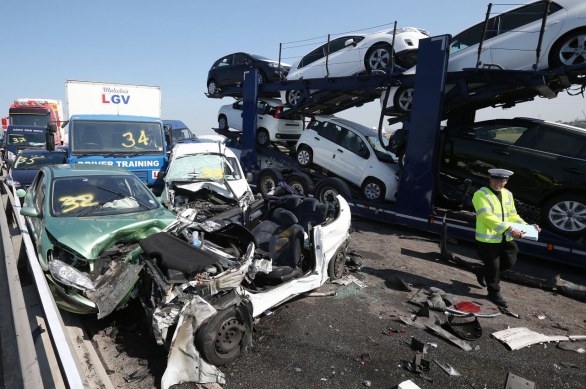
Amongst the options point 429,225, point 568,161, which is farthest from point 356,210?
point 568,161

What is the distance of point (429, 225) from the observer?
7.09m

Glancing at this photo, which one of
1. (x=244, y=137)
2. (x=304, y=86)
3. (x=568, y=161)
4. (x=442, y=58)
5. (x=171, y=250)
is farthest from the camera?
(x=244, y=137)

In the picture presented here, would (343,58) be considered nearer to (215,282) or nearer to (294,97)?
(294,97)

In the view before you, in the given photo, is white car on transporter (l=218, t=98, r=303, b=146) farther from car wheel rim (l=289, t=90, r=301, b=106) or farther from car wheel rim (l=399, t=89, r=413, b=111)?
car wheel rim (l=399, t=89, r=413, b=111)

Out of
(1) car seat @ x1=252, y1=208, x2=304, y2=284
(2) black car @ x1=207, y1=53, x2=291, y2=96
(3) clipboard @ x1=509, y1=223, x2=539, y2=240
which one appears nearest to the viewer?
(1) car seat @ x1=252, y1=208, x2=304, y2=284

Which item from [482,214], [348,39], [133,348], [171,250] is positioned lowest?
[133,348]

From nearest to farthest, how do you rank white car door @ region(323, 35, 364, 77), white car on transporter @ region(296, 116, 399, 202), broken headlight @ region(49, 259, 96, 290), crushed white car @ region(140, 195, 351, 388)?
crushed white car @ region(140, 195, 351, 388), broken headlight @ region(49, 259, 96, 290), white car on transporter @ region(296, 116, 399, 202), white car door @ region(323, 35, 364, 77)

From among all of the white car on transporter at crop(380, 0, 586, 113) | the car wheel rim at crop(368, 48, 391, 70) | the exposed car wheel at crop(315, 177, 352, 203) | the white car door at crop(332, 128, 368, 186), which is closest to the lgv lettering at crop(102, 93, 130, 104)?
the exposed car wheel at crop(315, 177, 352, 203)

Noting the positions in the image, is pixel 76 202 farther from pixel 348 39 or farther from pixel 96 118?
pixel 348 39

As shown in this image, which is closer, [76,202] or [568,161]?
[76,202]

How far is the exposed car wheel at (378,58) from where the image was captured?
7820mm

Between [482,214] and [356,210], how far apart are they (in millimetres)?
3844

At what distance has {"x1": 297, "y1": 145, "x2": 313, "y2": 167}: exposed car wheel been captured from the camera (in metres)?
9.14

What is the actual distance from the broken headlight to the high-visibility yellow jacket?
435 cm
